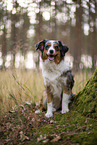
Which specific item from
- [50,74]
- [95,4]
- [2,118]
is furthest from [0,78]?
[95,4]

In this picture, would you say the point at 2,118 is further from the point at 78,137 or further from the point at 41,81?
the point at 41,81

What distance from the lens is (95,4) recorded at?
8.88 metres

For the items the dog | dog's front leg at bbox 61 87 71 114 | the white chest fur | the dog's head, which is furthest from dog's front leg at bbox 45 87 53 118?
the dog's head

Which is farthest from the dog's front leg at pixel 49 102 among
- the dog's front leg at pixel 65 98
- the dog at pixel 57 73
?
the dog's front leg at pixel 65 98

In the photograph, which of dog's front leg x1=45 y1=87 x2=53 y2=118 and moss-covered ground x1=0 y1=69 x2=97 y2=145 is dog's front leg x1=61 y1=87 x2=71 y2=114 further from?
dog's front leg x1=45 y1=87 x2=53 y2=118

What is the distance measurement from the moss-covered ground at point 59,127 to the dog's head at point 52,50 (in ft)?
2.74

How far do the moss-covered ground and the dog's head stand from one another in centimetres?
83

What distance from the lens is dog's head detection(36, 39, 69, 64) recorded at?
9.05 feet

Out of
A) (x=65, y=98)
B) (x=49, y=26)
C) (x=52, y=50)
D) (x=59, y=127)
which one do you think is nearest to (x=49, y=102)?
(x=65, y=98)

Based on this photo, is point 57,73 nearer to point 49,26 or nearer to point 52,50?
point 52,50

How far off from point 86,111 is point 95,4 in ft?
27.2

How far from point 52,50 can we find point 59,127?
4.48 ft

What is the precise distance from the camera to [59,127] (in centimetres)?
238

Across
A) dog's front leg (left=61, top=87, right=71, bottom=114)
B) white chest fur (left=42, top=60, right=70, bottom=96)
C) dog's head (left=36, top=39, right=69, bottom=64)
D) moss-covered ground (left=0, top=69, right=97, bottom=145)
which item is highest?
dog's head (left=36, top=39, right=69, bottom=64)
